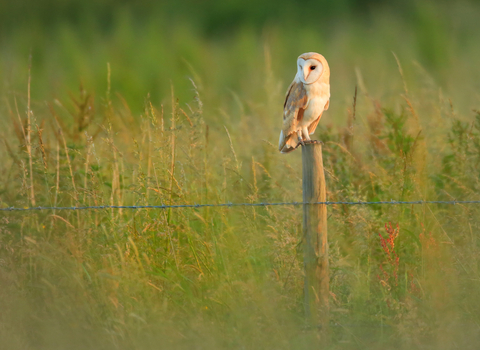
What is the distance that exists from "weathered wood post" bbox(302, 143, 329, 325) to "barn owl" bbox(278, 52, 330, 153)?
1.16 feet

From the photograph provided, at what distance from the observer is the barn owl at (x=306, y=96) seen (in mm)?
2793

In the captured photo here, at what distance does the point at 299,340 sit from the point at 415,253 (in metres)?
1.06

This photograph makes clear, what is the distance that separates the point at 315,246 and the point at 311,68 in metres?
0.99

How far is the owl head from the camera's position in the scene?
2.77 m

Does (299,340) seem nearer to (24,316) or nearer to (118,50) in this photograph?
(24,316)

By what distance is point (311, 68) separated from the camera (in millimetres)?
2824

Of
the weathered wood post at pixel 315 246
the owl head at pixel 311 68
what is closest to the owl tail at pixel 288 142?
the owl head at pixel 311 68

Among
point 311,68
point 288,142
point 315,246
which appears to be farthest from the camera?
point 288,142

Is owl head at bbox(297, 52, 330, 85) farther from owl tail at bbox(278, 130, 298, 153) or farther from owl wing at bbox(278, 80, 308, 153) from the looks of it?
owl tail at bbox(278, 130, 298, 153)

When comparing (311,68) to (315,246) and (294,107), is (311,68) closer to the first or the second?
(294,107)

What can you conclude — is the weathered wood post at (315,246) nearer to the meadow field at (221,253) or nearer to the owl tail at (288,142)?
the meadow field at (221,253)

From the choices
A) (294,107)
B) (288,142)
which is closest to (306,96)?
(294,107)

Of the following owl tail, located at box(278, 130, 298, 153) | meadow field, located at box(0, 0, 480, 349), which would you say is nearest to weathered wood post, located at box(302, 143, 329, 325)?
meadow field, located at box(0, 0, 480, 349)

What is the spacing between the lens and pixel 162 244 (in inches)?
118
